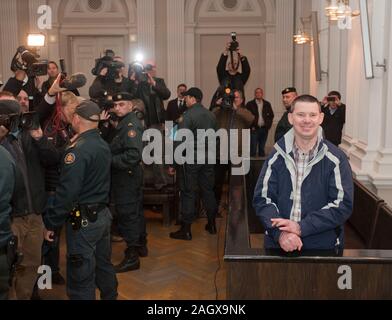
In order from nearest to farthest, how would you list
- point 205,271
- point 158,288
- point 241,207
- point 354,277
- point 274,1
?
point 354,277, point 241,207, point 158,288, point 205,271, point 274,1

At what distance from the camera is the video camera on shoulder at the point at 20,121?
3.08 m

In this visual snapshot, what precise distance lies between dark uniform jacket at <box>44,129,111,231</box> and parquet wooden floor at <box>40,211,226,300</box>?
1197 millimetres

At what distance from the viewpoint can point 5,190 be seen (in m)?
2.77

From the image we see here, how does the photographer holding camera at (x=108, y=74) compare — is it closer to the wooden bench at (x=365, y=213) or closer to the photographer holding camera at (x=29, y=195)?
the photographer holding camera at (x=29, y=195)

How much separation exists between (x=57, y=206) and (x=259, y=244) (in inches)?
109

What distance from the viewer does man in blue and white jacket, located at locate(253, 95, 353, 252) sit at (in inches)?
111

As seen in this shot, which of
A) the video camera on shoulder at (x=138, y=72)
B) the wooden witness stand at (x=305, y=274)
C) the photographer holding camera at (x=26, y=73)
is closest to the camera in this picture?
the wooden witness stand at (x=305, y=274)

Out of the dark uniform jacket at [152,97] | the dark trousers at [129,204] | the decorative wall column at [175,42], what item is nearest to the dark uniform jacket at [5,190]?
the dark trousers at [129,204]

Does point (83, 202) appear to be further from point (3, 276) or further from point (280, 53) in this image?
point (280, 53)

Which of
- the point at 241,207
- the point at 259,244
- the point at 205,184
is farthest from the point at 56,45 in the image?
the point at 241,207

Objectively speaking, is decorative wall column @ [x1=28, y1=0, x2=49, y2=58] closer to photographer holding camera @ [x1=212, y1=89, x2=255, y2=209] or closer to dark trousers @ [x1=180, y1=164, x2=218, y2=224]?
photographer holding camera @ [x1=212, y1=89, x2=255, y2=209]

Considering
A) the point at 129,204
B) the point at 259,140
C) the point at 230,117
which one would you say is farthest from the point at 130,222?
the point at 259,140

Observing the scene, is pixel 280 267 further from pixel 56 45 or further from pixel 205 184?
pixel 56 45
